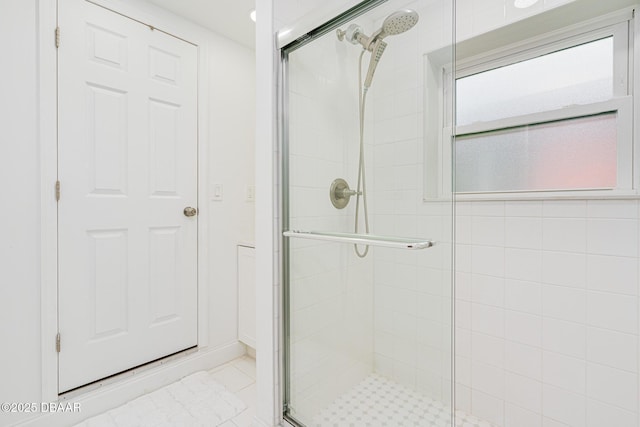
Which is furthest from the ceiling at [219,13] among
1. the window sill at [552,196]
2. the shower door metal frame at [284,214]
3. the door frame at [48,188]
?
the window sill at [552,196]

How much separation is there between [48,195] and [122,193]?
30 centimetres

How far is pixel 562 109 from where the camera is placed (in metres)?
1.28

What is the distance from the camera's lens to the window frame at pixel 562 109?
3.05ft

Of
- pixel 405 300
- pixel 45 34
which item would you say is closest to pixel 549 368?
pixel 405 300

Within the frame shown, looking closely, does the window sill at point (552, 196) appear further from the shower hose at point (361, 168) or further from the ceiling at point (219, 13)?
the ceiling at point (219, 13)

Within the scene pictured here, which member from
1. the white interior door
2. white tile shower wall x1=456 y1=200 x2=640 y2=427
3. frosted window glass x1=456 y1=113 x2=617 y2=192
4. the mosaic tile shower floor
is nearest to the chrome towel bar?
the mosaic tile shower floor

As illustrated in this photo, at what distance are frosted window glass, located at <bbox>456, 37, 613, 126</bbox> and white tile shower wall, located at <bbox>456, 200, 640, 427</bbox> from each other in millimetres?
458

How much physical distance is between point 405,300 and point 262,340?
723mm

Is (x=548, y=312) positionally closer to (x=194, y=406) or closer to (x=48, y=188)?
(x=194, y=406)

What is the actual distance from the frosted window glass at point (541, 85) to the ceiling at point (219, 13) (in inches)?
52.8

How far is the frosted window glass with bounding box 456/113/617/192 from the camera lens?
1226 millimetres

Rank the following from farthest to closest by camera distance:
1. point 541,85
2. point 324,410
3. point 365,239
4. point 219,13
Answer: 1. point 219,13
2. point 541,85
3. point 324,410
4. point 365,239

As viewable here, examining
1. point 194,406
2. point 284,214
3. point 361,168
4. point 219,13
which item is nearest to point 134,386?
point 194,406

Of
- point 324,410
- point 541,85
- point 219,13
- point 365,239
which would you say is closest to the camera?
point 365,239
